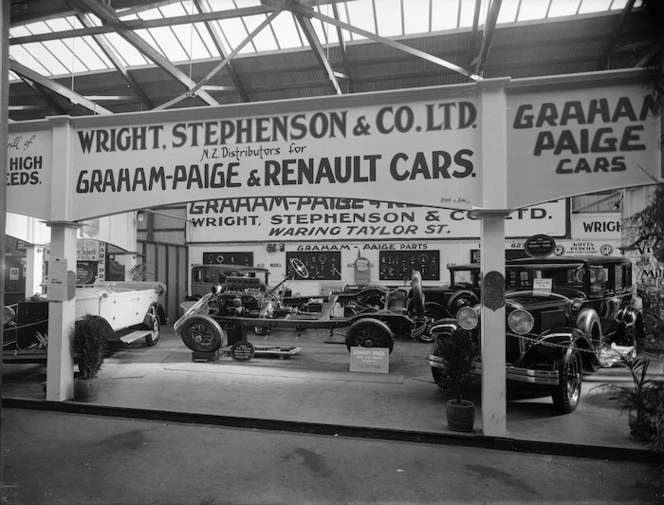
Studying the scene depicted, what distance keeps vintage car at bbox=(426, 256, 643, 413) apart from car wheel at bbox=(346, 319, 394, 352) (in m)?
1.60

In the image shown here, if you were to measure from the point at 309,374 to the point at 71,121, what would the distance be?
4.87m

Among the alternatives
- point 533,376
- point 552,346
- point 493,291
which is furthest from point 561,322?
point 493,291

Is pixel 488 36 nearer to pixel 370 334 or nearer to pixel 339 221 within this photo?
pixel 339 221

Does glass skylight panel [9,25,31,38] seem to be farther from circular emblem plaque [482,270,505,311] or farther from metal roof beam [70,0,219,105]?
circular emblem plaque [482,270,505,311]

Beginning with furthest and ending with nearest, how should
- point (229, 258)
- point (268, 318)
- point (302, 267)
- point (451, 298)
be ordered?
point (229, 258) < point (302, 267) < point (451, 298) < point (268, 318)

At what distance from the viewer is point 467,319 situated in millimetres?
5402

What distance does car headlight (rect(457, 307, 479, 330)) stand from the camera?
17.6 feet

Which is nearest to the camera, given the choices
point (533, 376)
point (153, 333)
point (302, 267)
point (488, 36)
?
point (533, 376)

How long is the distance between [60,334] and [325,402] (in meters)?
3.33

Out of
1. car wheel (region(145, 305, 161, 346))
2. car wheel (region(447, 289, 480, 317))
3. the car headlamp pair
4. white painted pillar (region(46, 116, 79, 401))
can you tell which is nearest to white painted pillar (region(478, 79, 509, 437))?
the car headlamp pair

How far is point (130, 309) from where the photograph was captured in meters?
9.05

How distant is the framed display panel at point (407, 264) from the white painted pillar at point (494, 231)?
9.73 metres

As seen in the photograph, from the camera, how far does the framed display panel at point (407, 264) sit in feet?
46.9

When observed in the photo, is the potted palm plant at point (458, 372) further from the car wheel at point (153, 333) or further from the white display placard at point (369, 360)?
the car wheel at point (153, 333)
